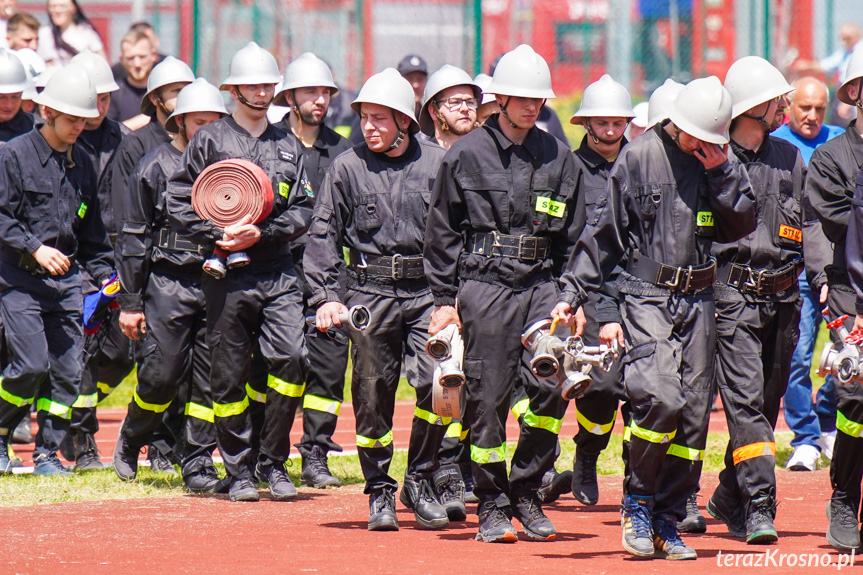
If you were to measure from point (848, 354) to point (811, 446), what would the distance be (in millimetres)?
3814

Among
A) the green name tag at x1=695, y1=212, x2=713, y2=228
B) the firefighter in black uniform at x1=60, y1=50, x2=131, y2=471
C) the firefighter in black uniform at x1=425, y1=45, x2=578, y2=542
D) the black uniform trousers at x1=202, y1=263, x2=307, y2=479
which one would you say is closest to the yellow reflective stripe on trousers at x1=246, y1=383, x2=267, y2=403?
the black uniform trousers at x1=202, y1=263, x2=307, y2=479

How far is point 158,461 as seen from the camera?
32.4 ft

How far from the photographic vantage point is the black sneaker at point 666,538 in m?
6.68

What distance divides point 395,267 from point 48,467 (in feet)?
11.0

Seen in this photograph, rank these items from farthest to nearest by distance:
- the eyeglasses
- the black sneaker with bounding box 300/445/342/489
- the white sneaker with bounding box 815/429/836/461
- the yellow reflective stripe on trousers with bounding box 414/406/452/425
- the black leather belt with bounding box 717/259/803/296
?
1. the white sneaker with bounding box 815/429/836/461
2. the black sneaker with bounding box 300/445/342/489
3. the eyeglasses
4. the yellow reflective stripe on trousers with bounding box 414/406/452/425
5. the black leather belt with bounding box 717/259/803/296

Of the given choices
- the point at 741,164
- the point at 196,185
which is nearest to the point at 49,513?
the point at 196,185

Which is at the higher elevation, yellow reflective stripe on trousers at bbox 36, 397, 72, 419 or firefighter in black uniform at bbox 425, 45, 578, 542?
firefighter in black uniform at bbox 425, 45, 578, 542

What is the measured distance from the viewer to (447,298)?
7.18 meters

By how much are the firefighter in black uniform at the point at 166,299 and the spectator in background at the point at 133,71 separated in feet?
10.8

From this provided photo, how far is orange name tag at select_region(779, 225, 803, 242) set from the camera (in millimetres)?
7512

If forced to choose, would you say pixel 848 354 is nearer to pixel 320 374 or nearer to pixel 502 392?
pixel 502 392

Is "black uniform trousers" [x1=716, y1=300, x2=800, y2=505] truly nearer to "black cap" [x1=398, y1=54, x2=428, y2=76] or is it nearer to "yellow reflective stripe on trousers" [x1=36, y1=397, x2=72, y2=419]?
"yellow reflective stripe on trousers" [x1=36, y1=397, x2=72, y2=419]

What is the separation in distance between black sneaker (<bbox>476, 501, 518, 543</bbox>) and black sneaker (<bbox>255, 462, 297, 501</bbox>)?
66.3 inches

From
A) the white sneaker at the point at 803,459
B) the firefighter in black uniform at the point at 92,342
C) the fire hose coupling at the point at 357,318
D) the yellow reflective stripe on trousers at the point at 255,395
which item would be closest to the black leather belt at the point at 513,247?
the fire hose coupling at the point at 357,318
